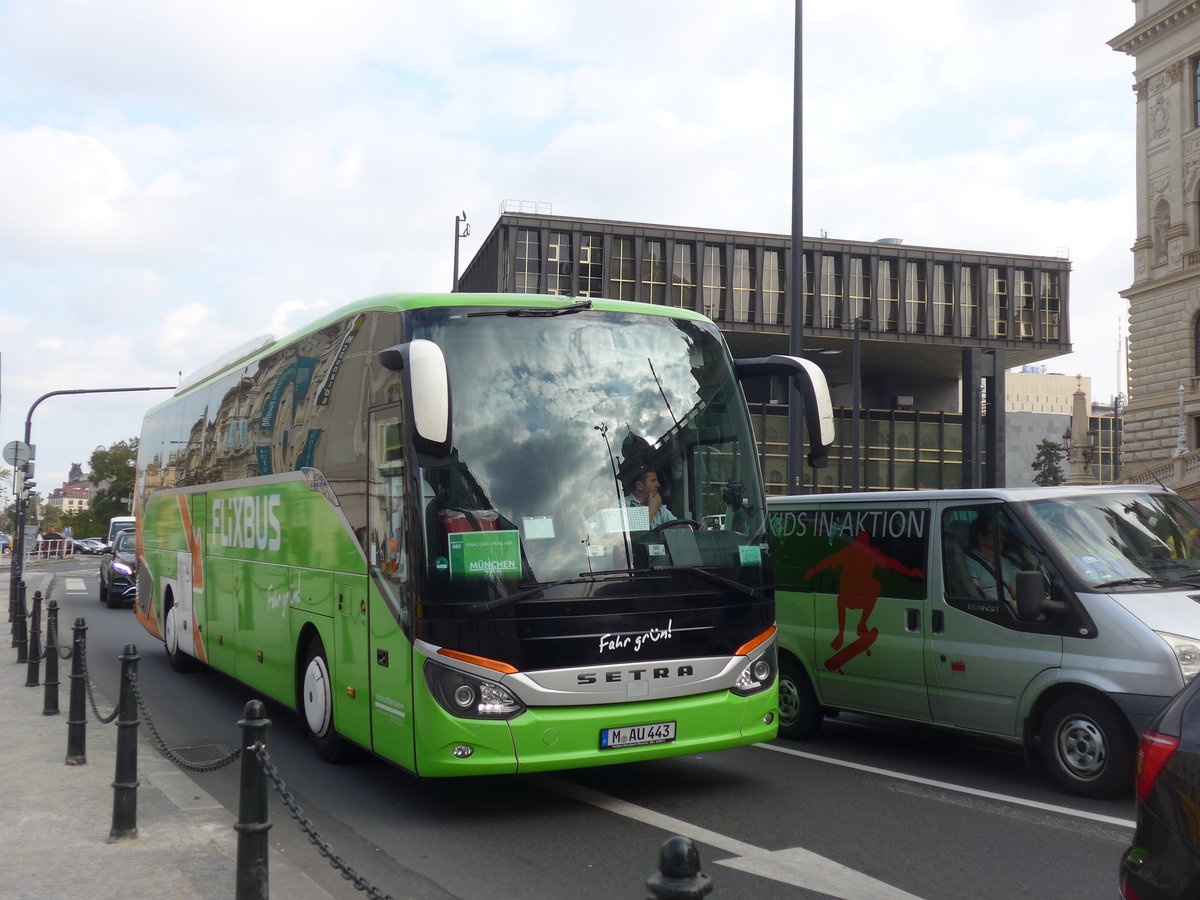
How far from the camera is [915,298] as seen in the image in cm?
6256

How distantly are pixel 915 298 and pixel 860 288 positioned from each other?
325 centimetres

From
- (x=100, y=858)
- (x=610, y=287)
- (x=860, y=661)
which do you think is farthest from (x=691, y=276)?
(x=100, y=858)

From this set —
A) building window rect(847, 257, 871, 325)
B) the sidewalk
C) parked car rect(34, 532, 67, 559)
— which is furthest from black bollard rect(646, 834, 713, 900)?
parked car rect(34, 532, 67, 559)

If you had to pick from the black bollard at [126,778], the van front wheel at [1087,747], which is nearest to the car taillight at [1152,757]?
the van front wheel at [1087,747]

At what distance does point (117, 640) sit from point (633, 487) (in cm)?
1434

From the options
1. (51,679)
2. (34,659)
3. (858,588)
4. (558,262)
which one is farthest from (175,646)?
(558,262)

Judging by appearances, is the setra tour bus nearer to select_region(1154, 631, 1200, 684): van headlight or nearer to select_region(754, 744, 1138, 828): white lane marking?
select_region(754, 744, 1138, 828): white lane marking

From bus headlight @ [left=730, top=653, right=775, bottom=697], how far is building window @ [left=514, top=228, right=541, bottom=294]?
5126 centimetres

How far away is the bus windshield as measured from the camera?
6.66 m

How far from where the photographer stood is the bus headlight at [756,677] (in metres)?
7.21

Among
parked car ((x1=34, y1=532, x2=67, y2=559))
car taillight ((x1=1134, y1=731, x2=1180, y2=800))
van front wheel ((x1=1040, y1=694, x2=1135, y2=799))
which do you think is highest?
car taillight ((x1=1134, y1=731, x2=1180, y2=800))

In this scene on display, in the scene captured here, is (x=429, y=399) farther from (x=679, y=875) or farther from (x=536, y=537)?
(x=679, y=875)

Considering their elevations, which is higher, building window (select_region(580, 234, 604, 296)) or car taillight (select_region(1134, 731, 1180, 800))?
building window (select_region(580, 234, 604, 296))

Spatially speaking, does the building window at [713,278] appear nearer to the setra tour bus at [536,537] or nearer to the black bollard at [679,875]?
the setra tour bus at [536,537]
